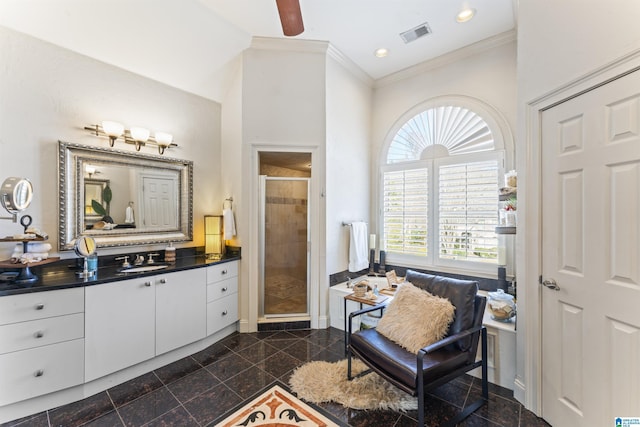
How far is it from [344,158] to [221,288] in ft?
7.23

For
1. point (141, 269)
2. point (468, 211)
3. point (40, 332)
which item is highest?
point (468, 211)

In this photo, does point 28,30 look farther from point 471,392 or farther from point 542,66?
point 471,392

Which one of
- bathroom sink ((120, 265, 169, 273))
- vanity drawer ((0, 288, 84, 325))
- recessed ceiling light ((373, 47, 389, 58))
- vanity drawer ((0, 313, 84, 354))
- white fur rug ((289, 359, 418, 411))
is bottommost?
white fur rug ((289, 359, 418, 411))

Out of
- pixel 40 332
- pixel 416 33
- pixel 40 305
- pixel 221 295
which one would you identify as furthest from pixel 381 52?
pixel 40 332

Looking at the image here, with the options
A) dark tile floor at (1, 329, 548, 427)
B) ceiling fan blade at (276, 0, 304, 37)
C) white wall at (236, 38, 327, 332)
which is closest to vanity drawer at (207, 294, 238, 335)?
white wall at (236, 38, 327, 332)

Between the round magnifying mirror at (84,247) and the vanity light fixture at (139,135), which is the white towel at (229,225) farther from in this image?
the round magnifying mirror at (84,247)

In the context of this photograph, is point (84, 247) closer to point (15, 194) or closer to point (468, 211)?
point (15, 194)

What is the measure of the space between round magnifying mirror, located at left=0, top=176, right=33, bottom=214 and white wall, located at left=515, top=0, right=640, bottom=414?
3781 millimetres

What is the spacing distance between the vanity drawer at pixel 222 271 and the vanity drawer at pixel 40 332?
103cm

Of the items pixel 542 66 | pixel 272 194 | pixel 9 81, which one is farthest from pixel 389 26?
pixel 9 81

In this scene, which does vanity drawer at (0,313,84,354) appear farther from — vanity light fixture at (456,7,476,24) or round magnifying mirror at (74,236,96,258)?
vanity light fixture at (456,7,476,24)

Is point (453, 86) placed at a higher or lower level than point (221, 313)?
higher

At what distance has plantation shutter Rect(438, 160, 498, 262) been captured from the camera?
2998mm

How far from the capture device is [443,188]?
3.34m
